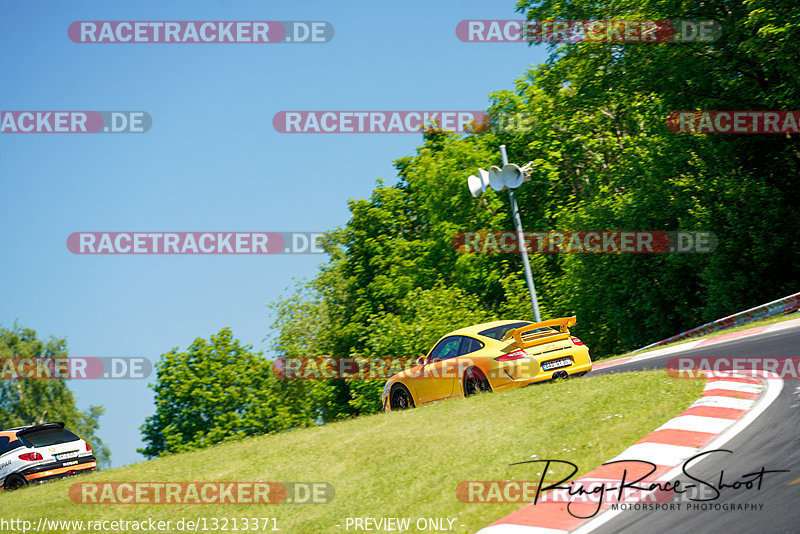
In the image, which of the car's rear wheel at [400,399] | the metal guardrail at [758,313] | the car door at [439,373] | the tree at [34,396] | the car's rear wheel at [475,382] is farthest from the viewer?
the tree at [34,396]

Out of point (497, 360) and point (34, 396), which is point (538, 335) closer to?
point (497, 360)

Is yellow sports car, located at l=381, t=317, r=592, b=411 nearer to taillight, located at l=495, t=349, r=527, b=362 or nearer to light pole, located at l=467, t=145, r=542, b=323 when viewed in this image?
taillight, located at l=495, t=349, r=527, b=362

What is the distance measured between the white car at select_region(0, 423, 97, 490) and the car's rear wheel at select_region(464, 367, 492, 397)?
10.2 m

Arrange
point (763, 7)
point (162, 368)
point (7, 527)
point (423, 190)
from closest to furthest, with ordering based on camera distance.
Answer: point (7, 527)
point (763, 7)
point (423, 190)
point (162, 368)

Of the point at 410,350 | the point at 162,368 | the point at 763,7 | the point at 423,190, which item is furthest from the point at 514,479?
the point at 162,368

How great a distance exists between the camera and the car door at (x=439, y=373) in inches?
524

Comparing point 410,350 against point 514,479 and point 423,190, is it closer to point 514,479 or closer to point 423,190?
point 423,190

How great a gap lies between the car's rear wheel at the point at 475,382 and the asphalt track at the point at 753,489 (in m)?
4.83

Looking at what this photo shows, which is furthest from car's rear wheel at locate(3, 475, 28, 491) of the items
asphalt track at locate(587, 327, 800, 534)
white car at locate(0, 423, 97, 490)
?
asphalt track at locate(587, 327, 800, 534)

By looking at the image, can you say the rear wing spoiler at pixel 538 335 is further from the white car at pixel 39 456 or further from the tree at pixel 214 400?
the tree at pixel 214 400

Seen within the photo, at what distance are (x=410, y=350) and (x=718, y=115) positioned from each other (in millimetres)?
17703

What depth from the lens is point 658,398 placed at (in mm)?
9570

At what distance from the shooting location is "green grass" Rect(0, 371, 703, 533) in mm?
7656

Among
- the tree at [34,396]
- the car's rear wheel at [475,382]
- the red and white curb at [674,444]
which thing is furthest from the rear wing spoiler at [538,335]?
Result: the tree at [34,396]
